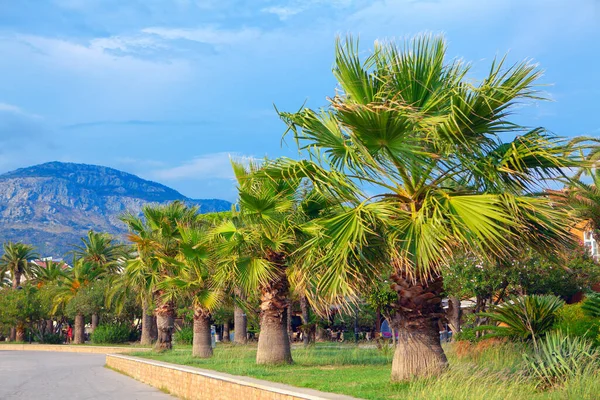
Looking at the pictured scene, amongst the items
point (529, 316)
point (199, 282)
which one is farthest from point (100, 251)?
point (529, 316)

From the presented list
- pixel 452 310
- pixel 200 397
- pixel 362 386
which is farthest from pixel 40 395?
pixel 452 310

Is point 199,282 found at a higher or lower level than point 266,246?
lower

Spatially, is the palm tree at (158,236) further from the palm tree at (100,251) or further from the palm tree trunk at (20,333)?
the palm tree trunk at (20,333)

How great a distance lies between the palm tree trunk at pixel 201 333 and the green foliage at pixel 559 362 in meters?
16.9

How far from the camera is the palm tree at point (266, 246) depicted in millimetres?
18641

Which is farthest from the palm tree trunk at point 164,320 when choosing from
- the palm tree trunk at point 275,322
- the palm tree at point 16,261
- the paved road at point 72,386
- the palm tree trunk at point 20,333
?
the palm tree at point 16,261

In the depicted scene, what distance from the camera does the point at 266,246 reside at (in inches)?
803

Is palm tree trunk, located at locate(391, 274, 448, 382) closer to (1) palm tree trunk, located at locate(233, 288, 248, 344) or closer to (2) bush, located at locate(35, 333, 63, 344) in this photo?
(1) palm tree trunk, located at locate(233, 288, 248, 344)

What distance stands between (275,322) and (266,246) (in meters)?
2.38

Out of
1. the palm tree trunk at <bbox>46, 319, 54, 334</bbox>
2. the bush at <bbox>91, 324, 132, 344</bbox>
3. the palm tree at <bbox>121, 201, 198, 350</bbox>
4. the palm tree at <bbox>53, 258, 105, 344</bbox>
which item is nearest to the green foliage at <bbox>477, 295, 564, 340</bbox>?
the palm tree at <bbox>121, 201, 198, 350</bbox>

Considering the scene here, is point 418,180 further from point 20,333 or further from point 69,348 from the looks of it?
point 20,333

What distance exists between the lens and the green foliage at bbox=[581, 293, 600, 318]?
46.8 ft

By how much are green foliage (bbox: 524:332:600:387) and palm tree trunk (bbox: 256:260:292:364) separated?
9.85 m

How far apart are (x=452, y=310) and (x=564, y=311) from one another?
22224 mm
